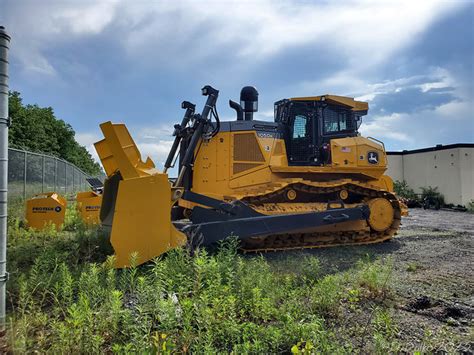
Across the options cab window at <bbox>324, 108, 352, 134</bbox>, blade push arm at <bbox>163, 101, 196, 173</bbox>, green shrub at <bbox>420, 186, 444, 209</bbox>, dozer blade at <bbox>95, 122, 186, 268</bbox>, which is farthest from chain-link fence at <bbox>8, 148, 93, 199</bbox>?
green shrub at <bbox>420, 186, 444, 209</bbox>

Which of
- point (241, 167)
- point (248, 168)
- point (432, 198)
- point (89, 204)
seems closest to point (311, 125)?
point (248, 168)

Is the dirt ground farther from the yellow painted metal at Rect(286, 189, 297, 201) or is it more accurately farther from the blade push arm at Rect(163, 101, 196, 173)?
the blade push arm at Rect(163, 101, 196, 173)

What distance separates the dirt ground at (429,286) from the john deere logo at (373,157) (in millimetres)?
2048

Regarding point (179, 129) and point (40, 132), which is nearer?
point (179, 129)

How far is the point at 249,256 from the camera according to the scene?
7.04 meters

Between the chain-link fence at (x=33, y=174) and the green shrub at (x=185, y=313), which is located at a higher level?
the chain-link fence at (x=33, y=174)

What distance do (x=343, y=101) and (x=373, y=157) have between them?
1607 mm

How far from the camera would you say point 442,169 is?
24.5m

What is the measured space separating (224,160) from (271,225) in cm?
193

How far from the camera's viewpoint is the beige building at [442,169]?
2312cm

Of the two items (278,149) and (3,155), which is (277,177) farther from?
(3,155)

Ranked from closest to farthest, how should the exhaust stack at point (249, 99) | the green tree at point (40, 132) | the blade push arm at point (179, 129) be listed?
the blade push arm at point (179, 129) → the exhaust stack at point (249, 99) → the green tree at point (40, 132)

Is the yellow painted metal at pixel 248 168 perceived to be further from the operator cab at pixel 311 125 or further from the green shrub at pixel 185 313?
the green shrub at pixel 185 313

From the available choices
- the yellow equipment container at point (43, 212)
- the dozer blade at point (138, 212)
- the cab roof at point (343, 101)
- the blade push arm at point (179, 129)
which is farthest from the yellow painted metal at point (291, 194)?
the yellow equipment container at point (43, 212)
